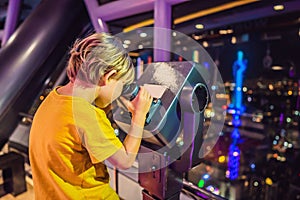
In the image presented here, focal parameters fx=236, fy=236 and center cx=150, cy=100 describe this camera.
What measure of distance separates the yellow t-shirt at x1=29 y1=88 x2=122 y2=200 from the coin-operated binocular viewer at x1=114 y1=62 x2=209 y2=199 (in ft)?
0.80

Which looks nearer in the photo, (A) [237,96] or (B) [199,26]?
(B) [199,26]

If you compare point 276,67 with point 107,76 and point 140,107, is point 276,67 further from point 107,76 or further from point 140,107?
point 107,76

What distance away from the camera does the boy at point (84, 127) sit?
2.76 feet

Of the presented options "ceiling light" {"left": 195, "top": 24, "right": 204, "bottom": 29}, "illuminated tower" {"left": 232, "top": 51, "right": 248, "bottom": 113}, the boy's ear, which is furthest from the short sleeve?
"illuminated tower" {"left": 232, "top": 51, "right": 248, "bottom": 113}

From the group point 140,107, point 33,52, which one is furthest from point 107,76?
point 33,52

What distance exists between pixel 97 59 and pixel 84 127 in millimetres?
246

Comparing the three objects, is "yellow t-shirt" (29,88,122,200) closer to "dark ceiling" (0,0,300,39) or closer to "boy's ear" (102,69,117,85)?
"boy's ear" (102,69,117,85)

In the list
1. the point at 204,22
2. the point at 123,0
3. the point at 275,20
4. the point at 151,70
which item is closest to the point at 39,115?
the point at 151,70

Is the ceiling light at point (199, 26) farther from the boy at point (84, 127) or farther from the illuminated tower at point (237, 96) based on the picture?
the boy at point (84, 127)

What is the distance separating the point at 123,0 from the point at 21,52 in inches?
48.0

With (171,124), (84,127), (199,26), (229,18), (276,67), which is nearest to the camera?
(84,127)

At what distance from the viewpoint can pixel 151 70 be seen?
1238 mm

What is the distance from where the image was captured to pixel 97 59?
33.4 inches

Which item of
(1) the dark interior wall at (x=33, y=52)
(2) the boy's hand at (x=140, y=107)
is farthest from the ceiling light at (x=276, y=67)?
(2) the boy's hand at (x=140, y=107)
